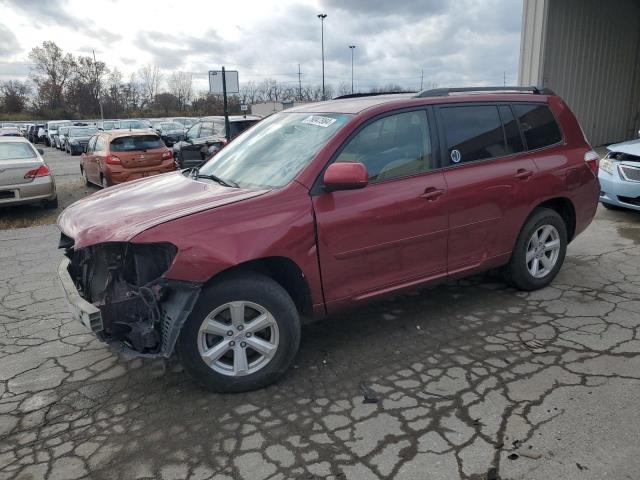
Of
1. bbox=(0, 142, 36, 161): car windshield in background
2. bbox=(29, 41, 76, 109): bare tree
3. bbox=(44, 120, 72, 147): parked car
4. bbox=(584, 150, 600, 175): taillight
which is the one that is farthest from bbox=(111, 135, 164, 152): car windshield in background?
bbox=(29, 41, 76, 109): bare tree

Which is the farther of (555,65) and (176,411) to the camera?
(555,65)

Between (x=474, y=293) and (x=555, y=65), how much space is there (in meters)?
9.19

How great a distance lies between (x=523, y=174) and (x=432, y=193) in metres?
1.05

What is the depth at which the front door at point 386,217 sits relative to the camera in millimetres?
3326

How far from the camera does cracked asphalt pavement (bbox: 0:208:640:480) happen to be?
2.53 meters

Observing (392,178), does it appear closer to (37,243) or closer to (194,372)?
(194,372)

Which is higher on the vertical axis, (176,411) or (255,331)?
(255,331)

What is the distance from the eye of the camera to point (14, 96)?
219ft

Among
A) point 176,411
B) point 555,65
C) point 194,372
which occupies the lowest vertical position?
point 176,411

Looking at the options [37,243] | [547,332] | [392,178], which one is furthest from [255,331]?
[37,243]

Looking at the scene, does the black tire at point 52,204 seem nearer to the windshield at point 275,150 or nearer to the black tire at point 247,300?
the windshield at point 275,150

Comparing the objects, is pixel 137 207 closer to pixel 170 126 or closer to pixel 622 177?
pixel 622 177

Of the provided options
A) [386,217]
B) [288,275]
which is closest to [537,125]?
[386,217]

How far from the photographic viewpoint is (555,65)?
11.6 metres
